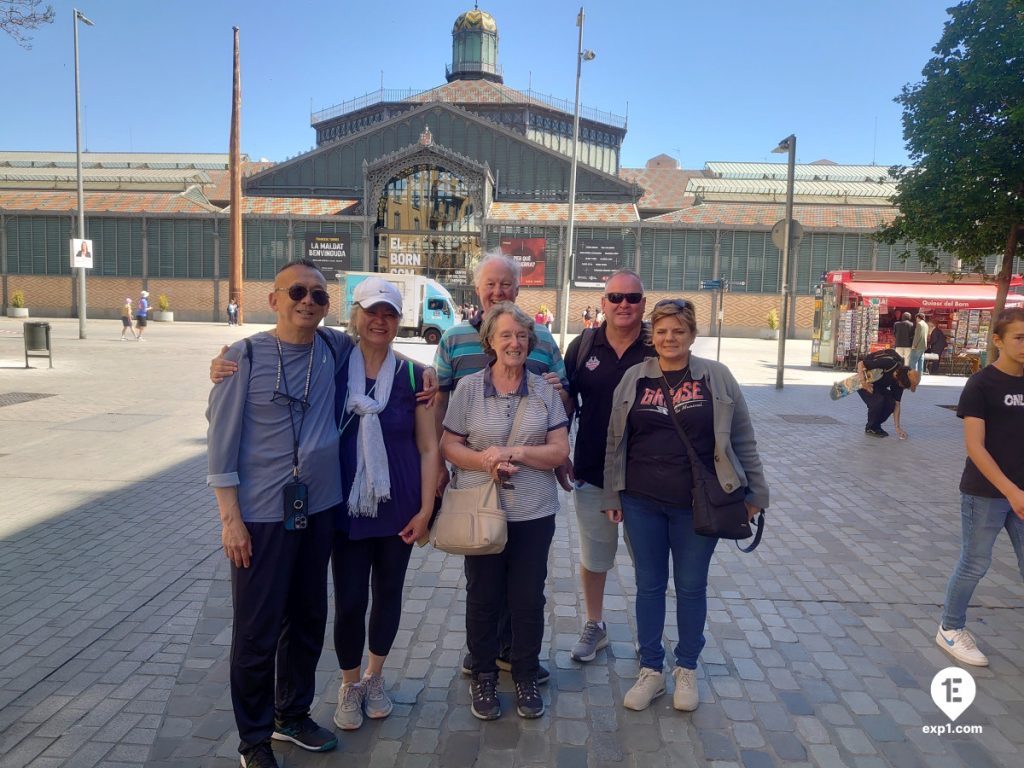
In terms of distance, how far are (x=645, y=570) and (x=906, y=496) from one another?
17.5 feet

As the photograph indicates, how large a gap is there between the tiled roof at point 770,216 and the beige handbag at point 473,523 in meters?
43.5

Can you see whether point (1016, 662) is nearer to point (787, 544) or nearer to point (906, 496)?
point (787, 544)

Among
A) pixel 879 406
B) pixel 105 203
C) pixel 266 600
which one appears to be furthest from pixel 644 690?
pixel 105 203

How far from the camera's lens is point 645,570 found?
12.0 ft

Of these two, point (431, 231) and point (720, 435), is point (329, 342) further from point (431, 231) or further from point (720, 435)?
point (431, 231)

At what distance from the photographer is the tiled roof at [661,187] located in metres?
53.1

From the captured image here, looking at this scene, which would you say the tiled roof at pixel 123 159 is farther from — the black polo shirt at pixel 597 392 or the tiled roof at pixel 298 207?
the black polo shirt at pixel 597 392

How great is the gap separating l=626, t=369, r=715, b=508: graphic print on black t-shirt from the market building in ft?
130

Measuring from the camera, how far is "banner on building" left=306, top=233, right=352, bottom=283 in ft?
149

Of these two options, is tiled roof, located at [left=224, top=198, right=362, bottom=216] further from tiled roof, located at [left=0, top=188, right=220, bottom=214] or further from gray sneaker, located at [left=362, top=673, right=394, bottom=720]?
gray sneaker, located at [left=362, top=673, right=394, bottom=720]

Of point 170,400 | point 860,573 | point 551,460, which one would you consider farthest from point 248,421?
point 170,400

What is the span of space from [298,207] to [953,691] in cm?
4756

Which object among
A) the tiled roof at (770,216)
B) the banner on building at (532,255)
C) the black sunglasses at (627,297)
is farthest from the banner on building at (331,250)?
the black sunglasses at (627,297)

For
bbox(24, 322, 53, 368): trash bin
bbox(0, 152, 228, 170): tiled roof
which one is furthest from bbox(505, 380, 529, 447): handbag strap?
bbox(0, 152, 228, 170): tiled roof
